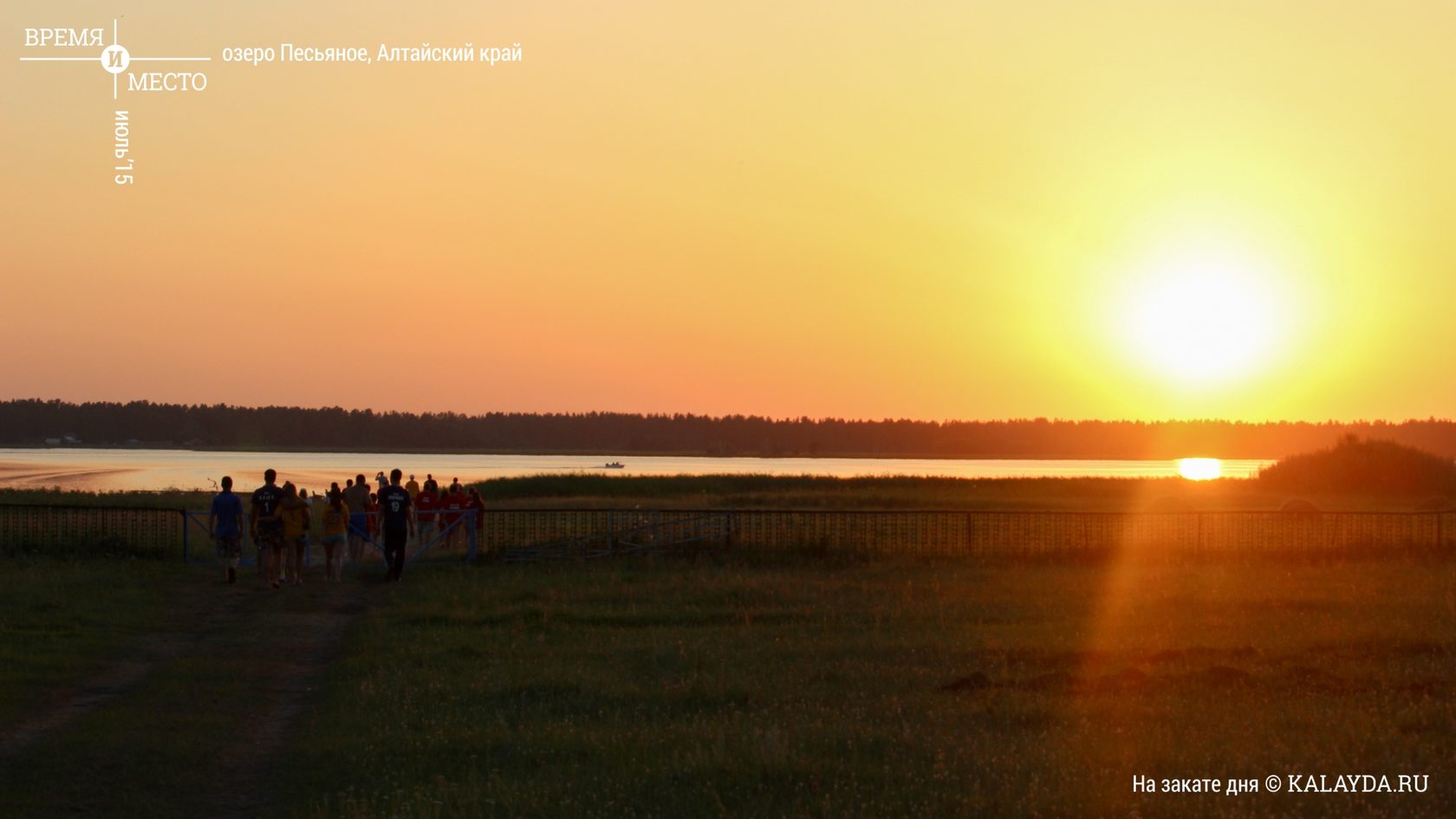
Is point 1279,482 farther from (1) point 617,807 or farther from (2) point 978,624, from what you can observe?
(1) point 617,807

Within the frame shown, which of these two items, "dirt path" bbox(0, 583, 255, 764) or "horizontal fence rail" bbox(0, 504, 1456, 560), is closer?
"dirt path" bbox(0, 583, 255, 764)

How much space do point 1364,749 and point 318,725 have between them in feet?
29.2

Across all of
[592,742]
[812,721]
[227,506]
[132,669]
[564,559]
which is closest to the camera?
[592,742]

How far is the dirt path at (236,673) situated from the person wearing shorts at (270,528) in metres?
0.44

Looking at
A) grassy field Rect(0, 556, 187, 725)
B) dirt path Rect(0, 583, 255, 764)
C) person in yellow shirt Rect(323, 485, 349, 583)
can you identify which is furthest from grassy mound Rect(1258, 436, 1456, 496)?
dirt path Rect(0, 583, 255, 764)

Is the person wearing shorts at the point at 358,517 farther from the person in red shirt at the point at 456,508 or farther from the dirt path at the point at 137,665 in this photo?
the dirt path at the point at 137,665

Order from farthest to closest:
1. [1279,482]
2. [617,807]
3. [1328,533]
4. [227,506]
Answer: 1. [1279,482]
2. [1328,533]
3. [227,506]
4. [617,807]

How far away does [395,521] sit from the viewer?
82.0ft

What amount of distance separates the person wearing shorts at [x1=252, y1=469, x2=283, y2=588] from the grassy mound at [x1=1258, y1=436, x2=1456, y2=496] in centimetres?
6019

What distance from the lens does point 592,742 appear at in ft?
38.0

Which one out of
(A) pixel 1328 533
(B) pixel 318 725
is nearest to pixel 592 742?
(B) pixel 318 725
